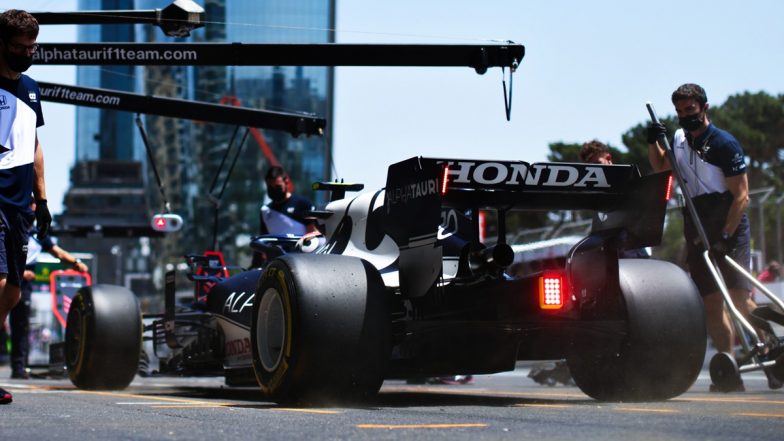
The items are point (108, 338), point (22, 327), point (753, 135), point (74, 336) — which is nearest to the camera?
point (108, 338)

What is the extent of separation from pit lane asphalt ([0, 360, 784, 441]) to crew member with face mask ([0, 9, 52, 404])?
0.67 meters

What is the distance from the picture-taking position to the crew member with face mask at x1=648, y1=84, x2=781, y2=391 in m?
7.88

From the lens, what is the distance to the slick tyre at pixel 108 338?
8688mm

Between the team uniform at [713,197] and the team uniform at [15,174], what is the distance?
4012 millimetres

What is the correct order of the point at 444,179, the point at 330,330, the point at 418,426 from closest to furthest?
1. the point at 418,426
2. the point at 444,179
3. the point at 330,330

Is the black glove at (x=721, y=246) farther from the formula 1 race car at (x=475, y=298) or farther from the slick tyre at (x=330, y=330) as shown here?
the slick tyre at (x=330, y=330)

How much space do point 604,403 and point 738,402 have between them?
2.15ft

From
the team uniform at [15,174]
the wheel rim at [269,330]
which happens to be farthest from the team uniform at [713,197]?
the team uniform at [15,174]

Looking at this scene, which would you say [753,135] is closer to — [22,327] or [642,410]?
[22,327]

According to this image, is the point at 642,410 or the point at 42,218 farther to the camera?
the point at 42,218

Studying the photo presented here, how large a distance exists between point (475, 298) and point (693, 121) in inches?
99.5

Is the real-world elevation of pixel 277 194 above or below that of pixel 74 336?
above

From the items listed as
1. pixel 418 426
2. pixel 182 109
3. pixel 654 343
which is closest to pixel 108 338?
pixel 182 109

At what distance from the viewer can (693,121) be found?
7.93 metres
